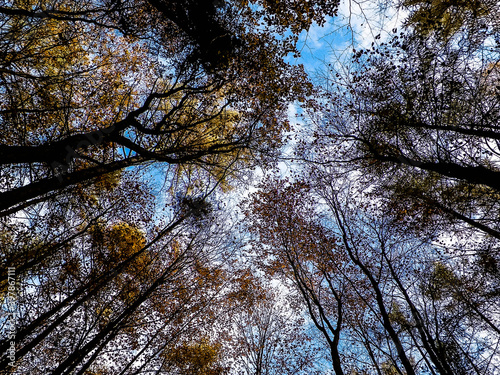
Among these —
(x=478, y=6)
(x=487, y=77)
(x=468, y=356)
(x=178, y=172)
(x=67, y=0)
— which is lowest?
(x=468, y=356)

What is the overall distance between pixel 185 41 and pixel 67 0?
4022 millimetres

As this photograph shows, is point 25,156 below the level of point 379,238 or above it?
above

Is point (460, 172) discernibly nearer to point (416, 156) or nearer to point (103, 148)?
point (416, 156)

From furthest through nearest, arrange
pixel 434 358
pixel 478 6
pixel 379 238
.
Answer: pixel 379 238, pixel 478 6, pixel 434 358

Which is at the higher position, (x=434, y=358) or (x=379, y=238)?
(x=379, y=238)

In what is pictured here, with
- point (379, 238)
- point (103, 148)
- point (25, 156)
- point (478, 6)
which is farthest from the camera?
point (379, 238)

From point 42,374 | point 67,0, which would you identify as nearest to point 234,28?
point 67,0

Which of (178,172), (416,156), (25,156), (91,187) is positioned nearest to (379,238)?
(416,156)

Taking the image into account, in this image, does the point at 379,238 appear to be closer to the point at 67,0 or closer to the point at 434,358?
the point at 434,358

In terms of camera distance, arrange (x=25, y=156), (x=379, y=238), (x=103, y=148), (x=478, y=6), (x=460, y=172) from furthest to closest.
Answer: (x=379, y=238)
(x=103, y=148)
(x=478, y=6)
(x=460, y=172)
(x=25, y=156)

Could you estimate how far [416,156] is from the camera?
679cm

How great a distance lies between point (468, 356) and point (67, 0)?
20212 mm

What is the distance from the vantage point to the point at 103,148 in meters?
7.35

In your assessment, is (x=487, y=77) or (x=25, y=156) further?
(x=487, y=77)
